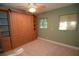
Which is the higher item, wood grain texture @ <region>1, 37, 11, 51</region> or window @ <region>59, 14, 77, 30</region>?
window @ <region>59, 14, 77, 30</region>

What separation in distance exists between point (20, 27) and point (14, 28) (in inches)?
5.7

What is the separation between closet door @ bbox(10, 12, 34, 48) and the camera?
1.40 metres

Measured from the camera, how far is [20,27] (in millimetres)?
1517

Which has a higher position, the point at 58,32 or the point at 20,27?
the point at 20,27

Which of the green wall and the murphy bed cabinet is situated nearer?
the murphy bed cabinet

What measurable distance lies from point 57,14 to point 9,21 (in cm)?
154

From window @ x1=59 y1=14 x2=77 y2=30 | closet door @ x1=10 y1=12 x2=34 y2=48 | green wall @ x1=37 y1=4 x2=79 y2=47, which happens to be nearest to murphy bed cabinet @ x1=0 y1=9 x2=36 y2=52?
closet door @ x1=10 y1=12 x2=34 y2=48

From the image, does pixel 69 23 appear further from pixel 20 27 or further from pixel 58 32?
pixel 20 27

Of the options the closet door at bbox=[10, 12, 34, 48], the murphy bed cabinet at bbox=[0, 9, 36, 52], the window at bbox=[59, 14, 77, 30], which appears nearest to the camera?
the murphy bed cabinet at bbox=[0, 9, 36, 52]

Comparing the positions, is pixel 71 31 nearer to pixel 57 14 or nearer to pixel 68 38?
pixel 68 38

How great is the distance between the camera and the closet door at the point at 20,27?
1403mm

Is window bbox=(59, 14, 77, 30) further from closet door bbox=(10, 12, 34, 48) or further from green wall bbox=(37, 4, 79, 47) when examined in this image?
closet door bbox=(10, 12, 34, 48)

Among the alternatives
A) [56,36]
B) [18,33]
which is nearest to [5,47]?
[18,33]

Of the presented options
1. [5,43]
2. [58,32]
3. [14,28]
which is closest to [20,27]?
[14,28]
